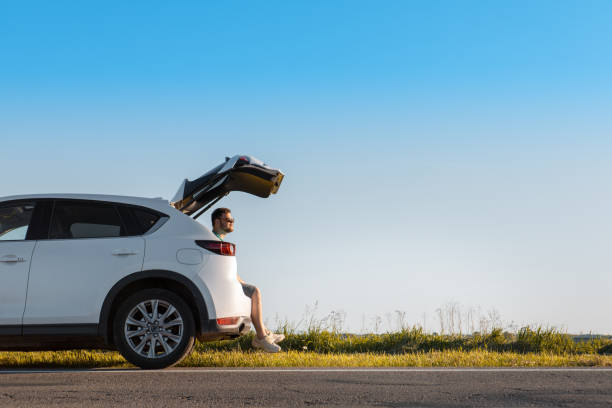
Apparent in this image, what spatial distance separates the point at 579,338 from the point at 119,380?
8805 millimetres

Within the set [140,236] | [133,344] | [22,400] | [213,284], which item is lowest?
[22,400]

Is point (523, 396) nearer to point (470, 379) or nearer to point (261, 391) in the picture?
point (470, 379)

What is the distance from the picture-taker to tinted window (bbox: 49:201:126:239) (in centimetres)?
735

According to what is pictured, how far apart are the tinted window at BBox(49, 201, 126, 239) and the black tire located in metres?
0.76

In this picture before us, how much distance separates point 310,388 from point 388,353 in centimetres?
626

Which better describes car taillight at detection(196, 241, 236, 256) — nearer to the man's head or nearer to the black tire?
the black tire

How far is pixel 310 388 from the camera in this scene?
5.94 meters

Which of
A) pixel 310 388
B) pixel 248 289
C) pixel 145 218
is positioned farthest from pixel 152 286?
pixel 310 388

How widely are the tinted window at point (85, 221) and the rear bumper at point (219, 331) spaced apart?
52.9 inches

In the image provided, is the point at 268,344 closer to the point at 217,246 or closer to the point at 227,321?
the point at 227,321

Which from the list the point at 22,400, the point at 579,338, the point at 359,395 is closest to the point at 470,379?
the point at 359,395

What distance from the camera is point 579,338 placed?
40.2 ft

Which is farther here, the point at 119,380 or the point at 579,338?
the point at 579,338

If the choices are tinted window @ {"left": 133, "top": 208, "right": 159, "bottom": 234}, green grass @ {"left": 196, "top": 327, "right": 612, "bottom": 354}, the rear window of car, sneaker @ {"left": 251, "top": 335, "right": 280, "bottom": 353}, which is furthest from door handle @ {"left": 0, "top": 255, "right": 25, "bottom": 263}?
green grass @ {"left": 196, "top": 327, "right": 612, "bottom": 354}
